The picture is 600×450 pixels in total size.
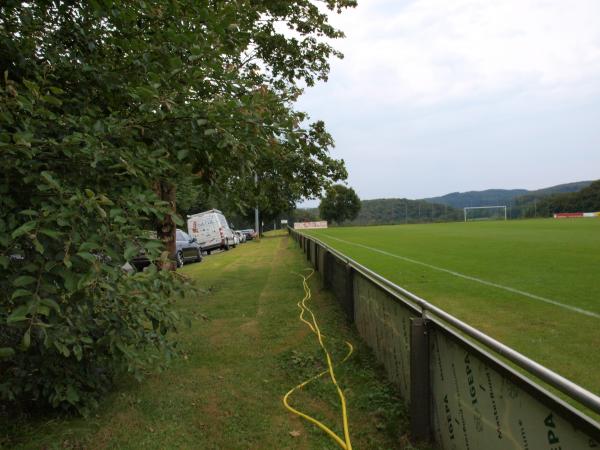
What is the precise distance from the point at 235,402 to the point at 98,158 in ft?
9.45

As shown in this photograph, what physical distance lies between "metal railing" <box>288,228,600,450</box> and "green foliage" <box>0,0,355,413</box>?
1758 millimetres

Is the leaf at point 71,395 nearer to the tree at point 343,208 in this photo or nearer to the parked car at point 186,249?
→ the parked car at point 186,249

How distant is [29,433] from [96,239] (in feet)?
7.28

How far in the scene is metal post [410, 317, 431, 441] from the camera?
3459mm

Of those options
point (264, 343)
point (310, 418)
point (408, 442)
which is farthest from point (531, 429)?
point (264, 343)

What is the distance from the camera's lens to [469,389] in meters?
2.77

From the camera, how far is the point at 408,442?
350cm

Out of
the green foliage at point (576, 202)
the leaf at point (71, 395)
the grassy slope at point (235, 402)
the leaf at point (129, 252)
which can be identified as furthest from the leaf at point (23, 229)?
the green foliage at point (576, 202)

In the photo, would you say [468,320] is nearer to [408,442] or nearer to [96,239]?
[408,442]

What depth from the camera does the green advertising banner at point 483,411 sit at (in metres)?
1.99

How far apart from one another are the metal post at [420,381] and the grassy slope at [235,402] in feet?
0.76

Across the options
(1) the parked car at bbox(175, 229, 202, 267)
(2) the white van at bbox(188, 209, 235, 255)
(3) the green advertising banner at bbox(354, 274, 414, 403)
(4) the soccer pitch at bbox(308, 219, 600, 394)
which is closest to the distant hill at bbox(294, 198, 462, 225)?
(2) the white van at bbox(188, 209, 235, 255)

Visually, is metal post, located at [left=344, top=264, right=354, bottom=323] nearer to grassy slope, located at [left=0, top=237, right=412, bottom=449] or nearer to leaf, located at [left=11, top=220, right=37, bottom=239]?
grassy slope, located at [left=0, top=237, right=412, bottom=449]

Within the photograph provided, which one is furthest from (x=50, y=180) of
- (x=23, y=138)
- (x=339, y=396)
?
(x=339, y=396)
